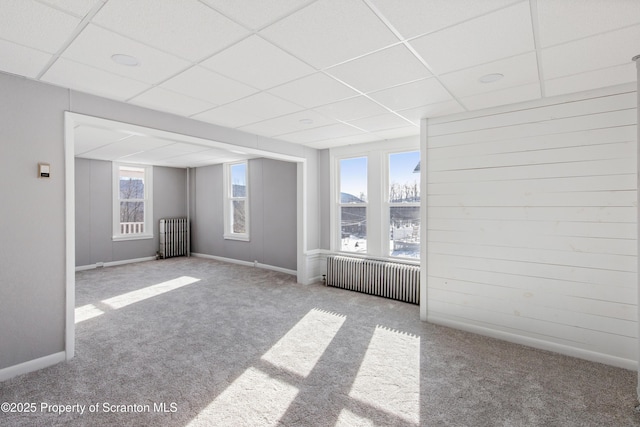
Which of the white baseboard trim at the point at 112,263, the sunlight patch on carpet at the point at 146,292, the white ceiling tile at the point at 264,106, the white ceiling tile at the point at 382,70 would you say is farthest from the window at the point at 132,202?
the white ceiling tile at the point at 382,70

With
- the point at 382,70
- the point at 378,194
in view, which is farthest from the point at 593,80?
the point at 378,194

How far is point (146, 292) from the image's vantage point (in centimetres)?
486

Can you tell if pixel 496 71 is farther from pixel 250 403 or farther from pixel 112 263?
pixel 112 263

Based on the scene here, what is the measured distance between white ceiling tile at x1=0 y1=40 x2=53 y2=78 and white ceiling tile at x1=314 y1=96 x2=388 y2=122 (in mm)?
2209

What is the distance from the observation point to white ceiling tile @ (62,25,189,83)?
74.3 inches

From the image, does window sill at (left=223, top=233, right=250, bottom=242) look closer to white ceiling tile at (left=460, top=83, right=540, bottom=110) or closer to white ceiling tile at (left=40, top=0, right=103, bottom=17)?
white ceiling tile at (left=460, top=83, right=540, bottom=110)

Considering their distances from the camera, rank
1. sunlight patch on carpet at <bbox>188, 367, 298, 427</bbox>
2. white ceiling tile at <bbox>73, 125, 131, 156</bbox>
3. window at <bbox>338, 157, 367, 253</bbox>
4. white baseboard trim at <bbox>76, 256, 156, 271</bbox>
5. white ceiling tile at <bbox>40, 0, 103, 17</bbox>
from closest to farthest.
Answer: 1. white ceiling tile at <bbox>40, 0, 103, 17</bbox>
2. sunlight patch on carpet at <bbox>188, 367, 298, 427</bbox>
3. white ceiling tile at <bbox>73, 125, 131, 156</bbox>
4. window at <bbox>338, 157, 367, 253</bbox>
5. white baseboard trim at <bbox>76, 256, 156, 271</bbox>

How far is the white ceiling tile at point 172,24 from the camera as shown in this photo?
1.59m

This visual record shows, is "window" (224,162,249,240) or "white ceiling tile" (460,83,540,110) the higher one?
"white ceiling tile" (460,83,540,110)

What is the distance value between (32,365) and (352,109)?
3668mm

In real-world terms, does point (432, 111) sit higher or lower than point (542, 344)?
higher

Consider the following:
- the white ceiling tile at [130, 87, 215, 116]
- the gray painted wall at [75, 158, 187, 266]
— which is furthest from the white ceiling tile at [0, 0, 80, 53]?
the gray painted wall at [75, 158, 187, 266]

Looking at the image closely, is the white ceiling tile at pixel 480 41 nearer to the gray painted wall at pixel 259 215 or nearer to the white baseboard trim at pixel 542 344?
the white baseboard trim at pixel 542 344

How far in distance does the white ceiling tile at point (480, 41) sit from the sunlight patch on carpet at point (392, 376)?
2418mm
